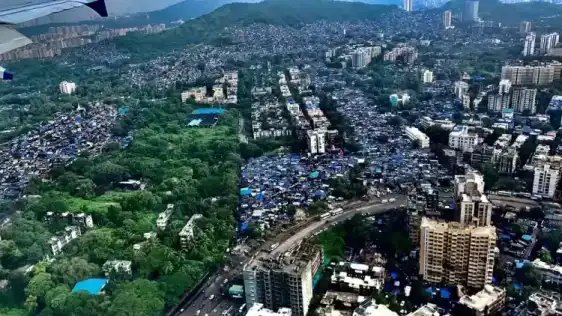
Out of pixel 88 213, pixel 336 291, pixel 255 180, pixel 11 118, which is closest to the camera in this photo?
pixel 336 291

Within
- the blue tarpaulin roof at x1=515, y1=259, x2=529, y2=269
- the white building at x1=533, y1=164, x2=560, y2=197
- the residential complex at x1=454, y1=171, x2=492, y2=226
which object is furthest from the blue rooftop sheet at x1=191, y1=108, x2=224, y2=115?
the blue tarpaulin roof at x1=515, y1=259, x2=529, y2=269

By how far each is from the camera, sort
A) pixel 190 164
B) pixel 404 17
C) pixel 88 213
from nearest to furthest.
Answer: pixel 88 213
pixel 190 164
pixel 404 17

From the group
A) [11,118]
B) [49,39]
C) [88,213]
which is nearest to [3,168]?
[88,213]

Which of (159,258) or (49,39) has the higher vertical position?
(49,39)

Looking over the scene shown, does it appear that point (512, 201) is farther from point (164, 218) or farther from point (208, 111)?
point (208, 111)

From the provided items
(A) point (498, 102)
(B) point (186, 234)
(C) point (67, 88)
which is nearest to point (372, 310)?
(B) point (186, 234)

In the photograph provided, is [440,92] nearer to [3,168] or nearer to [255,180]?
[255,180]

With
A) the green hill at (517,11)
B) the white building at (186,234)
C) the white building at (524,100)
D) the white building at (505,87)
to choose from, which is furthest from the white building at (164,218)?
the green hill at (517,11)
